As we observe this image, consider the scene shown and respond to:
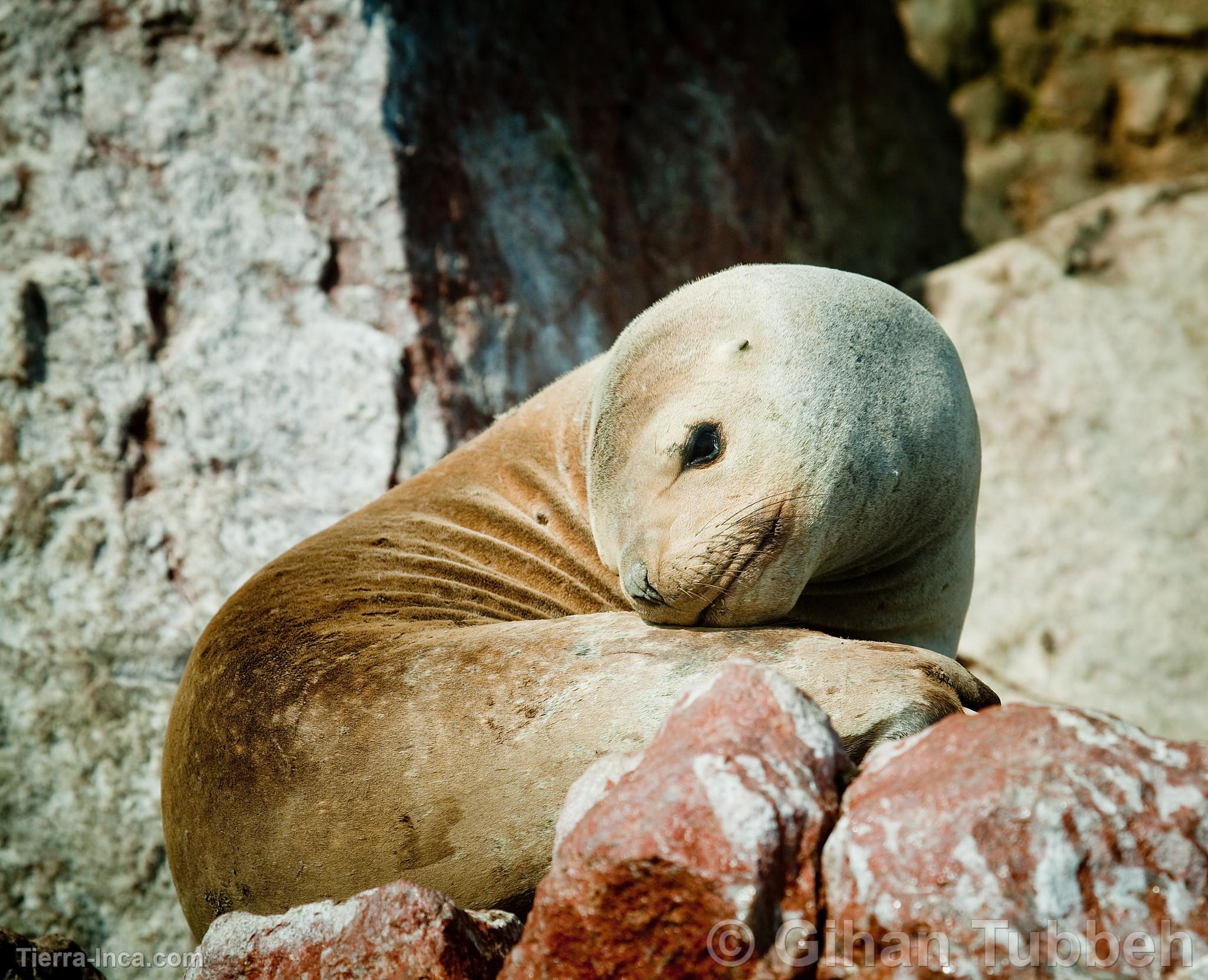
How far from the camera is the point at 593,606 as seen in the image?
2.90m

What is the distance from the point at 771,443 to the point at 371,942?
1.21 metres

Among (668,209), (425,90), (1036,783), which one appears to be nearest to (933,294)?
(668,209)

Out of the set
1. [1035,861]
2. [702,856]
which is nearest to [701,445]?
[702,856]

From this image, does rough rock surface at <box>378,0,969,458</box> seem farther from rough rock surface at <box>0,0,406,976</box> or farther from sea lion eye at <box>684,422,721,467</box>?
sea lion eye at <box>684,422,721,467</box>

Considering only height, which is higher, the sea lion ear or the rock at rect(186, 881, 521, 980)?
the sea lion ear

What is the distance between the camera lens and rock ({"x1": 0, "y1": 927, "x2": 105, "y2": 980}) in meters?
2.45

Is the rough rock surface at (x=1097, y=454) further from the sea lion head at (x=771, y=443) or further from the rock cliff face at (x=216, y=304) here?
the sea lion head at (x=771, y=443)

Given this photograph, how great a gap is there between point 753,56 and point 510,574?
14.3ft

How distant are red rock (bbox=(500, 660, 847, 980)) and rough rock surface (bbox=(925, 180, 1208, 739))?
3.82 meters

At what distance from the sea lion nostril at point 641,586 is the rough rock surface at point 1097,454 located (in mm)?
3334

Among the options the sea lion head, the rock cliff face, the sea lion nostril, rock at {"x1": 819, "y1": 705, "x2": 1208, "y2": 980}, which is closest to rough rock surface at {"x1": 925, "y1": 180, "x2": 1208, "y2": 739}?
the rock cliff face

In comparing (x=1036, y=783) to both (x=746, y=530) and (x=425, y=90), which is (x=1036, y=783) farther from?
(x=425, y=90)

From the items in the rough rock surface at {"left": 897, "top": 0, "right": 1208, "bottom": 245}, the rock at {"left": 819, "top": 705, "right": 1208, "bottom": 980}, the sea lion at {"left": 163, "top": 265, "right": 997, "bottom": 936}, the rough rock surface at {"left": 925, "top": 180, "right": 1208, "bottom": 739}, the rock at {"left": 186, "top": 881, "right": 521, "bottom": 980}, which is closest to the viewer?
the rock at {"left": 819, "top": 705, "right": 1208, "bottom": 980}

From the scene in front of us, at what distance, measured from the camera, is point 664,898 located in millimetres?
1670
